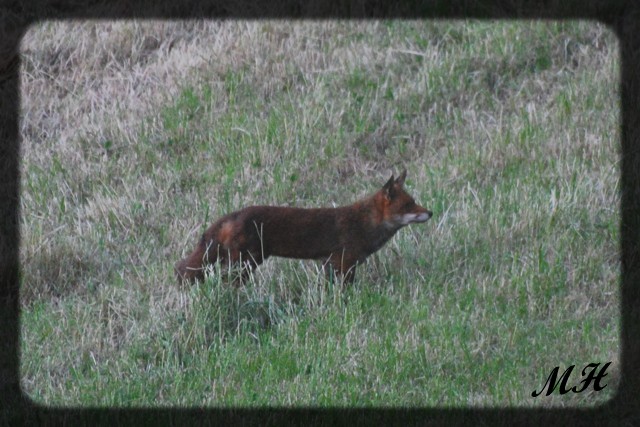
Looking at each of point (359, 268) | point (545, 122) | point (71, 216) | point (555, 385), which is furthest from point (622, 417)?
point (71, 216)

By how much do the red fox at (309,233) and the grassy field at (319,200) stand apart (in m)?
0.19

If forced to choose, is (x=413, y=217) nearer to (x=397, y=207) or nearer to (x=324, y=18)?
(x=397, y=207)

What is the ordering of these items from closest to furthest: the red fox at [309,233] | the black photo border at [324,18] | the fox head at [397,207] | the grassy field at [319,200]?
the black photo border at [324,18] → the grassy field at [319,200] → the red fox at [309,233] → the fox head at [397,207]

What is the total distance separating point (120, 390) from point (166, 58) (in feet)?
20.1

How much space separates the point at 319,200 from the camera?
9297 mm

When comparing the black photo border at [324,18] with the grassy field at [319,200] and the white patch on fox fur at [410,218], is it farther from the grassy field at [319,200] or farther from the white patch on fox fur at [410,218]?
the white patch on fox fur at [410,218]

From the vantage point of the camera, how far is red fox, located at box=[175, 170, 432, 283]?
729 centimetres

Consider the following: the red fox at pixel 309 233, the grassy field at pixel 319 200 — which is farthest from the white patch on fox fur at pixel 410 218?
the grassy field at pixel 319 200

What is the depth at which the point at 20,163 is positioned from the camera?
1097 cm

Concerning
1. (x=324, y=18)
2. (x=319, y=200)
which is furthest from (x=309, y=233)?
(x=324, y=18)

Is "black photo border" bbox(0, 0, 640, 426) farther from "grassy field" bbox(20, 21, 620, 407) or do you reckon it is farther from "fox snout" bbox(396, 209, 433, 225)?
"fox snout" bbox(396, 209, 433, 225)

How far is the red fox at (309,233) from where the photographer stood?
7.29m

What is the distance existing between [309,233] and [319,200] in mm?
1939

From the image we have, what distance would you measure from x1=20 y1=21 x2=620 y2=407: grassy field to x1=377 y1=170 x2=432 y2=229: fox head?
51cm
